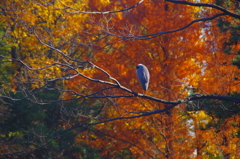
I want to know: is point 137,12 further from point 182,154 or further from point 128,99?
point 182,154

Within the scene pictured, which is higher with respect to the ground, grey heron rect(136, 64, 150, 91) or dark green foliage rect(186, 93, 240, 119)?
grey heron rect(136, 64, 150, 91)

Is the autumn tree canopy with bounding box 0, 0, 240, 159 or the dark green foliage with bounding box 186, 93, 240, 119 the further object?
the autumn tree canopy with bounding box 0, 0, 240, 159

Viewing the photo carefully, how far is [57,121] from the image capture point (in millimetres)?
14812

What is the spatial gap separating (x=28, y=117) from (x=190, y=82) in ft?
21.8

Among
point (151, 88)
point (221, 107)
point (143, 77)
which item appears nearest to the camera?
point (221, 107)

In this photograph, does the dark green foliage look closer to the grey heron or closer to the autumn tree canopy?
the autumn tree canopy

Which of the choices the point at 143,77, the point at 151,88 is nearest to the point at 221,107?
the point at 143,77

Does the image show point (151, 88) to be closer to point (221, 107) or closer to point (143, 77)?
point (143, 77)

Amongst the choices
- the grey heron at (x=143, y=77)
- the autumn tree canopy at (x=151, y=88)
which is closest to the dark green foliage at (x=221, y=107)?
the autumn tree canopy at (x=151, y=88)

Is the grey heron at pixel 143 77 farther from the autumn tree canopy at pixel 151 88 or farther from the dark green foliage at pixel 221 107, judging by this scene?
the dark green foliage at pixel 221 107

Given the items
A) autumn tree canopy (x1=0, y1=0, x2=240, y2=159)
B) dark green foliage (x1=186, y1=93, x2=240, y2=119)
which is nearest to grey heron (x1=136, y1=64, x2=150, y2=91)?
autumn tree canopy (x1=0, y1=0, x2=240, y2=159)

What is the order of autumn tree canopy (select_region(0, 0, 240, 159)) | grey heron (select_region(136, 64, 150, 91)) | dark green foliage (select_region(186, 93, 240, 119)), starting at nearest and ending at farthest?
dark green foliage (select_region(186, 93, 240, 119)), grey heron (select_region(136, 64, 150, 91)), autumn tree canopy (select_region(0, 0, 240, 159))

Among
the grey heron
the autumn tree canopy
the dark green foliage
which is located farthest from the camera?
the autumn tree canopy

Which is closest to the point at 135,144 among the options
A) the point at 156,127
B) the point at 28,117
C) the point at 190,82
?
the point at 156,127
